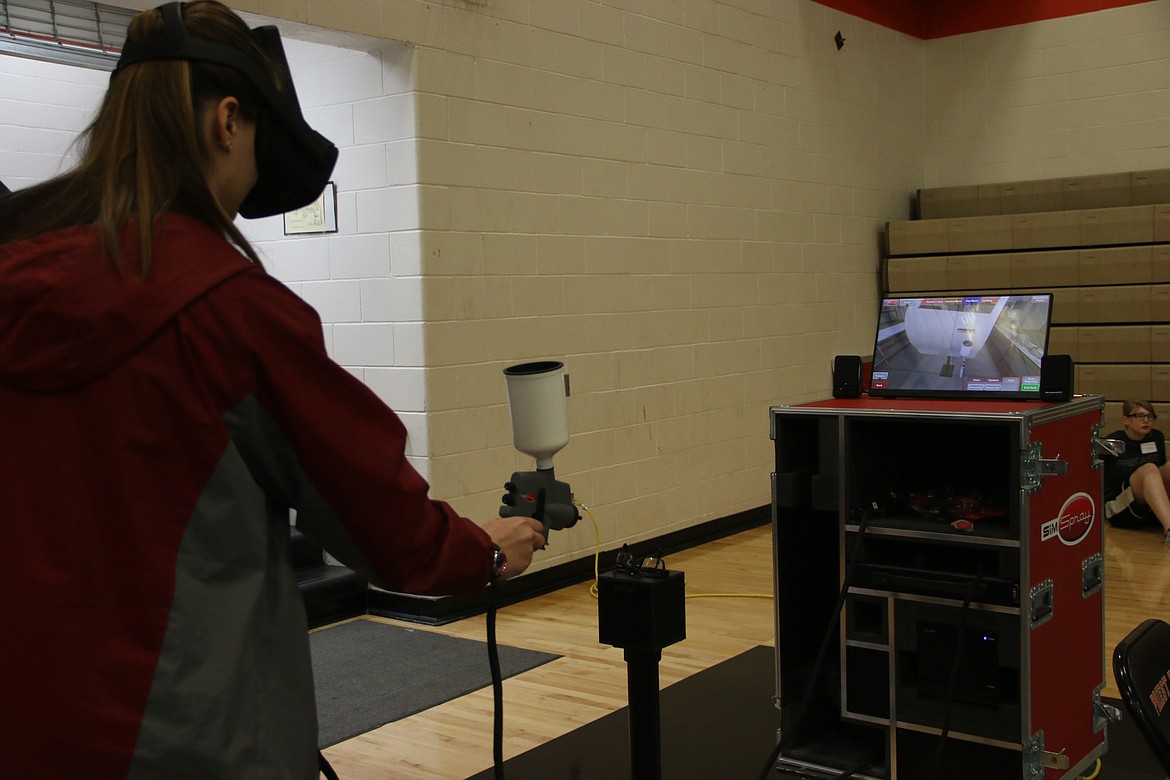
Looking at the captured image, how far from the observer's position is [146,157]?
123cm

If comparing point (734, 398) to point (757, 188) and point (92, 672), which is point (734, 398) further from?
point (92, 672)

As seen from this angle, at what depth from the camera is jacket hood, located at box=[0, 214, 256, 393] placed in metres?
1.16

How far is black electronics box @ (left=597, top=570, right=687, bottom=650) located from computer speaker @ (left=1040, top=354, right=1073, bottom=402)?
1.03 metres

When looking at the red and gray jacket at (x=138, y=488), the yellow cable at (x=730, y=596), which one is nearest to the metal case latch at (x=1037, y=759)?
the red and gray jacket at (x=138, y=488)

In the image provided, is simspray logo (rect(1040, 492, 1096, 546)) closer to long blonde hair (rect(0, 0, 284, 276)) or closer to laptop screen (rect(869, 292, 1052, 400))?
laptop screen (rect(869, 292, 1052, 400))

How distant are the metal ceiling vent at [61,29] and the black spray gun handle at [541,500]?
280cm

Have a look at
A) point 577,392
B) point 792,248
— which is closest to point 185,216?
point 577,392

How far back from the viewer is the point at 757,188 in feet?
20.9

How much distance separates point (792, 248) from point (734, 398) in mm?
1038

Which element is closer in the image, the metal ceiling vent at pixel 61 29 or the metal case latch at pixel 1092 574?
the metal case latch at pixel 1092 574

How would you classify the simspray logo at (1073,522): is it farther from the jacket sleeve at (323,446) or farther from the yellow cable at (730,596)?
the yellow cable at (730,596)

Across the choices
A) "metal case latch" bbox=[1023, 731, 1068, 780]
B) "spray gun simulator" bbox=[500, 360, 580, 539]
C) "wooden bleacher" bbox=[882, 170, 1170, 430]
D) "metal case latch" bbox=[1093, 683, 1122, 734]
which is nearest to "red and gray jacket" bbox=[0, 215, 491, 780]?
"spray gun simulator" bbox=[500, 360, 580, 539]

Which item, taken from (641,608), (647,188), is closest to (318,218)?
(647,188)

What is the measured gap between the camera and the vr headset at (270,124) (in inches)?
49.6
